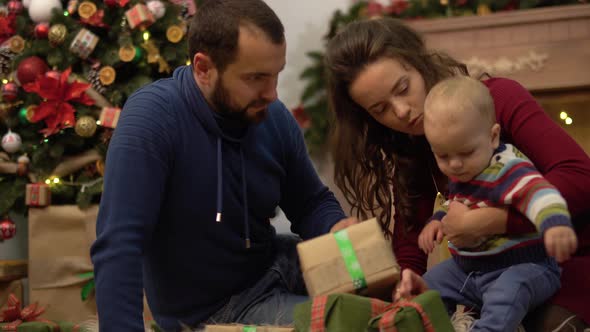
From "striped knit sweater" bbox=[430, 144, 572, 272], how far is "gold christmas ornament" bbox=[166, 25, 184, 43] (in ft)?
6.43

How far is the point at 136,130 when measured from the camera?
1.53 m

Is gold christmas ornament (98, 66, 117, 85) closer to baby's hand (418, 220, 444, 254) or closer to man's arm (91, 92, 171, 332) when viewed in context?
man's arm (91, 92, 171, 332)

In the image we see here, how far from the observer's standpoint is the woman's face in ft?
5.09

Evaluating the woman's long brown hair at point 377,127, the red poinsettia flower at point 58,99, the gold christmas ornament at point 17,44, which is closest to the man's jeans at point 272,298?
the woman's long brown hair at point 377,127

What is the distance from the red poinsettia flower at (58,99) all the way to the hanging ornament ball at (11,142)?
0.13m

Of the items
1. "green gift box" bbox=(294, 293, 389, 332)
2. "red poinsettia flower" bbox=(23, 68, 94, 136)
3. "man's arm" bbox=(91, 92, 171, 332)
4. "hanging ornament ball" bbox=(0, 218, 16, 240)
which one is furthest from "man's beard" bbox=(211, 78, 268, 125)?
"hanging ornament ball" bbox=(0, 218, 16, 240)

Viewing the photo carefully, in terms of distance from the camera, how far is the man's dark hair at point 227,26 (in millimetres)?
1576

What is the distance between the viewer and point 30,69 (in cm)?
315

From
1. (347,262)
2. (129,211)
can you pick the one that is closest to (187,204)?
(129,211)

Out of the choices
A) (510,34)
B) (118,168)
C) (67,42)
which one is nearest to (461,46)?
(510,34)

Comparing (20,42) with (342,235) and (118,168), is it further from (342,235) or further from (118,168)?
(342,235)

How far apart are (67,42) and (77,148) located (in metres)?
0.47

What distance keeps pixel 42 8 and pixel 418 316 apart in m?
2.53

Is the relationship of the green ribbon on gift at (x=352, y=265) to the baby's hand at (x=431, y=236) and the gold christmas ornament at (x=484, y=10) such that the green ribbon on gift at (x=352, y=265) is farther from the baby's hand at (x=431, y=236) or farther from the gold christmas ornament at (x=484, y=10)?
the gold christmas ornament at (x=484, y=10)
